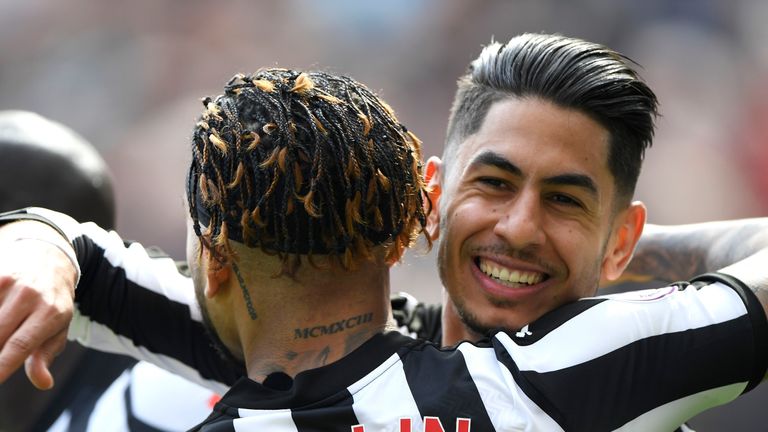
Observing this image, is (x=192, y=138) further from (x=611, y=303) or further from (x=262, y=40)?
(x=262, y=40)

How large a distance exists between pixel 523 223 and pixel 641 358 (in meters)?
0.46

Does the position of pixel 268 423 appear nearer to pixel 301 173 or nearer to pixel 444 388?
pixel 444 388

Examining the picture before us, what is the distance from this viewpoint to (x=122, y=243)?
2.61m

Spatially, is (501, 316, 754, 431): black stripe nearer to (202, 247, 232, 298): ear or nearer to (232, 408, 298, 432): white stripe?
(232, 408, 298, 432): white stripe

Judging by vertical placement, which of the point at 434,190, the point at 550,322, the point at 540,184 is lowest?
the point at 550,322

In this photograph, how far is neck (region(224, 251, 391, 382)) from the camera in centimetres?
175

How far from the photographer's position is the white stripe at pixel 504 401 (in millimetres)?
1625

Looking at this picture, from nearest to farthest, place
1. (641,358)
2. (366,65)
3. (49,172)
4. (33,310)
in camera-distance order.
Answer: (33,310)
(641,358)
(49,172)
(366,65)

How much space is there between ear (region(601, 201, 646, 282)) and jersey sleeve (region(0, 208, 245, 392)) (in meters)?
1.04

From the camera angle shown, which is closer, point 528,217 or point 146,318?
point 528,217

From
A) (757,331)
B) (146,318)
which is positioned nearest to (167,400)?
(146,318)

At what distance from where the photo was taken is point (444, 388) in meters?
1.68

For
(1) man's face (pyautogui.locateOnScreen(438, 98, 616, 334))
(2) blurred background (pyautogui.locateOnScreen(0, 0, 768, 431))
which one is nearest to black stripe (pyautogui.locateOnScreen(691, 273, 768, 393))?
(1) man's face (pyautogui.locateOnScreen(438, 98, 616, 334))

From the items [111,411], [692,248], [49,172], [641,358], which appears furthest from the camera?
[49,172]
